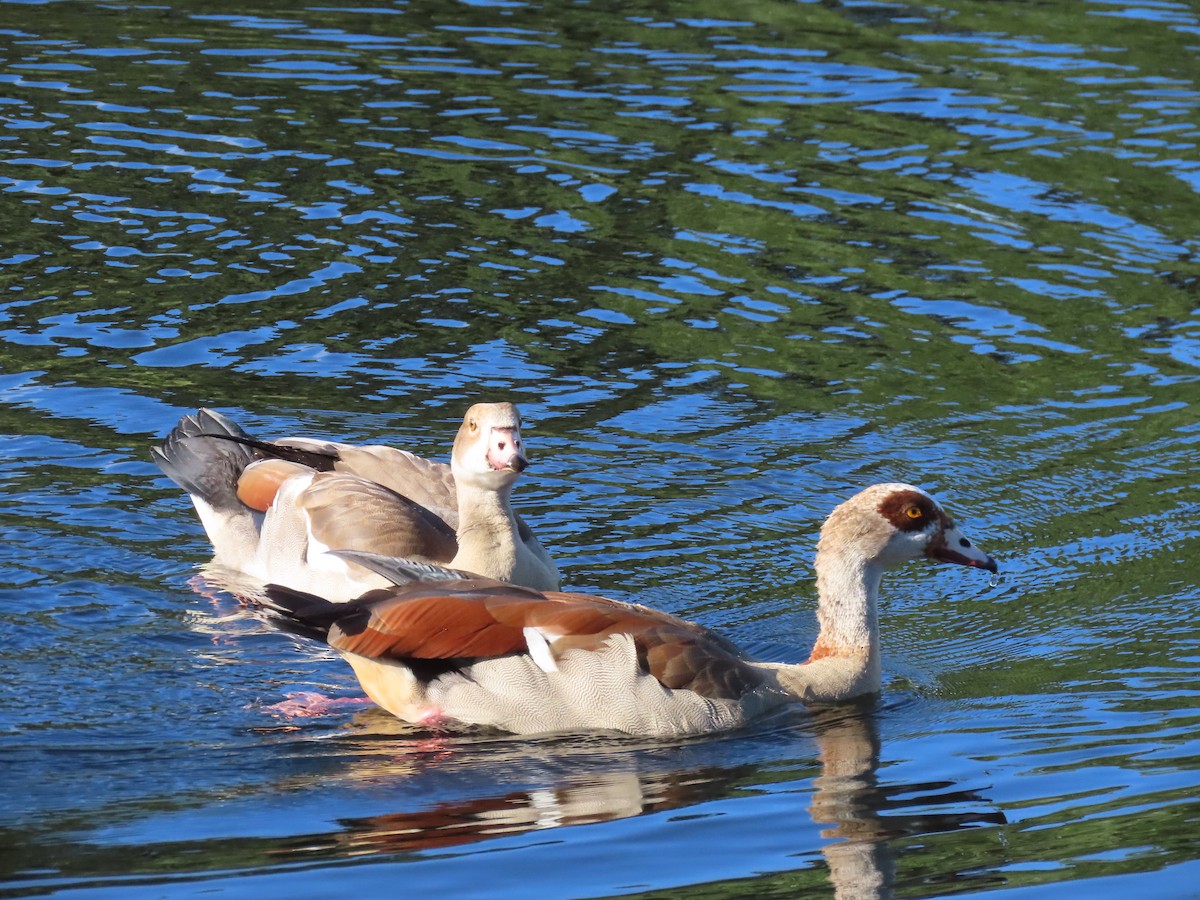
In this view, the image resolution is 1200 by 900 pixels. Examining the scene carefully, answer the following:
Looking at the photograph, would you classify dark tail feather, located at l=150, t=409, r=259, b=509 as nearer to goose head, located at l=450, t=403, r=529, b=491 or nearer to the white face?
goose head, located at l=450, t=403, r=529, b=491

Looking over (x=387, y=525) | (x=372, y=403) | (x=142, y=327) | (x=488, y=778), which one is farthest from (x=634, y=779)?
(x=142, y=327)

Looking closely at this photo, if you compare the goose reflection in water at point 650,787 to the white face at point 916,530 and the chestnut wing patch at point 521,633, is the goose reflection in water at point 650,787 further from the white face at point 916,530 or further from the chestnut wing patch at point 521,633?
the white face at point 916,530

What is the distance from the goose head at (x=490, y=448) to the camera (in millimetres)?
9734

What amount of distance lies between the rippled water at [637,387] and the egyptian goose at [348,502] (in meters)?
0.43

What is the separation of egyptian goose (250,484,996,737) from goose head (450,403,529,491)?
2.34 ft

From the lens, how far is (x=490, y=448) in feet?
32.2

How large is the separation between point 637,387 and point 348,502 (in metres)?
2.94

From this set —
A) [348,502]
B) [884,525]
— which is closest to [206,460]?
[348,502]

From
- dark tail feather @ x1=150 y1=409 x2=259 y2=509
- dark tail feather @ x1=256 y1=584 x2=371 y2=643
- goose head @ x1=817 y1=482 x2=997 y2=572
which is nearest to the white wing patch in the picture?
dark tail feather @ x1=256 y1=584 x2=371 y2=643

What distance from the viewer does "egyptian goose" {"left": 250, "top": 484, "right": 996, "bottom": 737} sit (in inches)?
347

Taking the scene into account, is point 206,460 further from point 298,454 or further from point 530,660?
point 530,660

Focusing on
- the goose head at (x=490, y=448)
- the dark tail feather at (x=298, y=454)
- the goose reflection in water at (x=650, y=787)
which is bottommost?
the goose reflection in water at (x=650, y=787)

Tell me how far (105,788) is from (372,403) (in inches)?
198

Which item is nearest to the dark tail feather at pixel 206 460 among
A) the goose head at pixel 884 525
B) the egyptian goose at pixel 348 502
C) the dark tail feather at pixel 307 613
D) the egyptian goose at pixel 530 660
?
the egyptian goose at pixel 348 502
